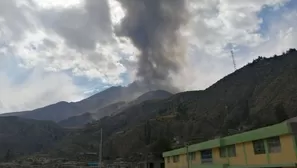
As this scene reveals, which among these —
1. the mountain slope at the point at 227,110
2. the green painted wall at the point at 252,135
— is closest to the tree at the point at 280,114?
the mountain slope at the point at 227,110

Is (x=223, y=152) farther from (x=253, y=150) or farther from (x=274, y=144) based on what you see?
(x=274, y=144)

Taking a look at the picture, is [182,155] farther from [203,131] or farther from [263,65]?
[263,65]

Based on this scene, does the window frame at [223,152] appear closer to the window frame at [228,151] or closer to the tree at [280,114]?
the window frame at [228,151]

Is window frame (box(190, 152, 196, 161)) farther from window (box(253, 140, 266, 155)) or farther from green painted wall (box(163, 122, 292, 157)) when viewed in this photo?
window (box(253, 140, 266, 155))

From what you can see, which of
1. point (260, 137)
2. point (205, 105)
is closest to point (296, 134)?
point (260, 137)

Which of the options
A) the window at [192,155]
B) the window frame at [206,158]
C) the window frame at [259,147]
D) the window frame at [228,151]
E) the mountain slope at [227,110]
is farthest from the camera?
the mountain slope at [227,110]

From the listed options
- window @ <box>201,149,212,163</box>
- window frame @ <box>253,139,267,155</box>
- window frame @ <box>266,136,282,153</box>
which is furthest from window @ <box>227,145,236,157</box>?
window frame @ <box>266,136,282,153</box>

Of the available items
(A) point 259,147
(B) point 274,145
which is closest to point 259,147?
(A) point 259,147

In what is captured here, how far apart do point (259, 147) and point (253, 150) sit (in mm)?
919

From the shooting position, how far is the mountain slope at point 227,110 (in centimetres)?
12325

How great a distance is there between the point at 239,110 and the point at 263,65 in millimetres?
53809

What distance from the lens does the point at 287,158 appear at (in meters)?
21.3

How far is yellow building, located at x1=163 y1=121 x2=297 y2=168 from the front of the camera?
20984mm

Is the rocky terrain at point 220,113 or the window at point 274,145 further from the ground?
the rocky terrain at point 220,113
